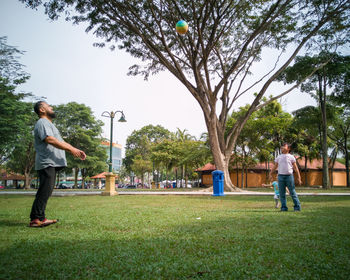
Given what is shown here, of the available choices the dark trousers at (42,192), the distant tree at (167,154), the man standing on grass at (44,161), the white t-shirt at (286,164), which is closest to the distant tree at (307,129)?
the distant tree at (167,154)

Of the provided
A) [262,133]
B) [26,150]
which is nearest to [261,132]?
[262,133]

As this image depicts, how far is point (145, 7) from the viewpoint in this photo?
14.6 metres

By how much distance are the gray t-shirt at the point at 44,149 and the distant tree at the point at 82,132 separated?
114 feet

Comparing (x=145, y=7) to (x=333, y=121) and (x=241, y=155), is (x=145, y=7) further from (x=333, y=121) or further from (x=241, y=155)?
(x=241, y=155)

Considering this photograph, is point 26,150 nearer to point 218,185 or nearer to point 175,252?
point 218,185

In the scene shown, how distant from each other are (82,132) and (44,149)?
121ft

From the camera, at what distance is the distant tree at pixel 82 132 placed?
128 ft

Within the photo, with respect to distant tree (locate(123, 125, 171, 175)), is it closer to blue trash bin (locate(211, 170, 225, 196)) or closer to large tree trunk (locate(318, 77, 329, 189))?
large tree trunk (locate(318, 77, 329, 189))

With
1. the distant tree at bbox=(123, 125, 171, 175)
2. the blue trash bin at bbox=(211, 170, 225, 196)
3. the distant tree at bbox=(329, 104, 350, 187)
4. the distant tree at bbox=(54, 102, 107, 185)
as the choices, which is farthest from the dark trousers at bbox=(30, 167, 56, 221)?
the distant tree at bbox=(123, 125, 171, 175)

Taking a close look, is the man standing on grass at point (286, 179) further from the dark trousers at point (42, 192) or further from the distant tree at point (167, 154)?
the distant tree at point (167, 154)

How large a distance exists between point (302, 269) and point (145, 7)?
1529cm

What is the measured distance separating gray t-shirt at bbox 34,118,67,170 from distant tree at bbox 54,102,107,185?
114ft

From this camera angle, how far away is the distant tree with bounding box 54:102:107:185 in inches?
1533

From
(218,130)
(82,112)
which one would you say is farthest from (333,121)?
(82,112)
